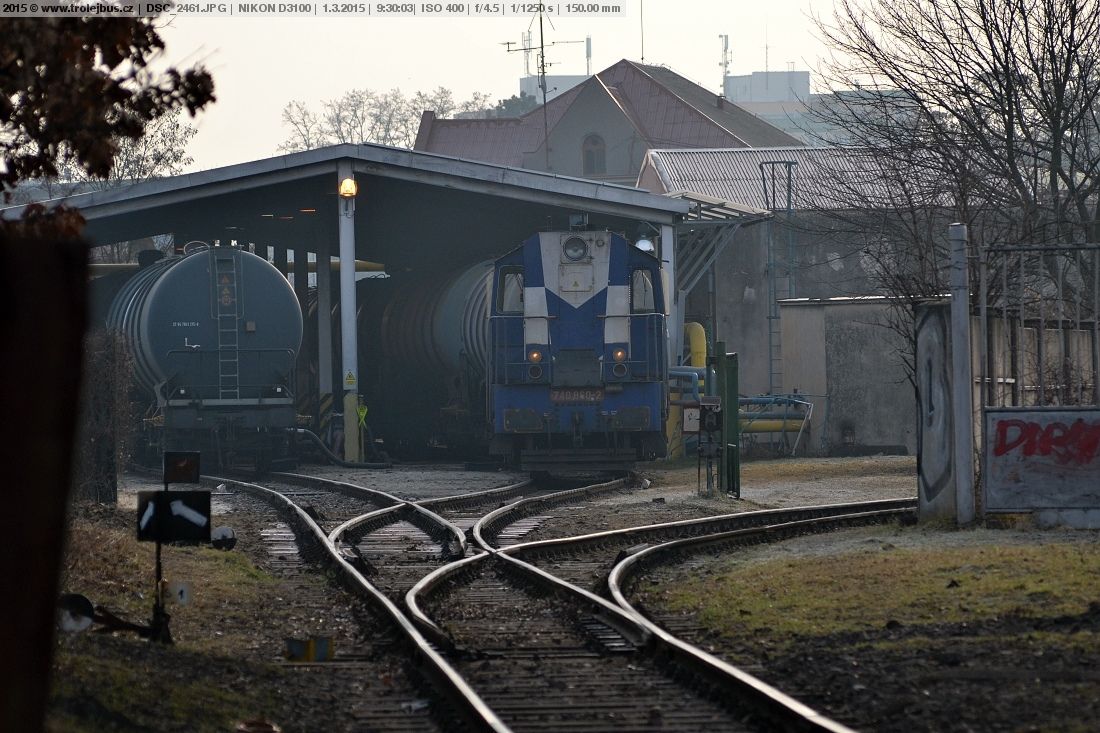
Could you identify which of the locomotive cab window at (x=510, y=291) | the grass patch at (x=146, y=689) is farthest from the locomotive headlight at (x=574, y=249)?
the grass patch at (x=146, y=689)

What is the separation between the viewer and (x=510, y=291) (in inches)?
987

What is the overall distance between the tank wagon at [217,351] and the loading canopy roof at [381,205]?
299 centimetres

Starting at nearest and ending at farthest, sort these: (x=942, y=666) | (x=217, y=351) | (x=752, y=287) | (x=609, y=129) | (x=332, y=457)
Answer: (x=942, y=666)
(x=217, y=351)
(x=332, y=457)
(x=752, y=287)
(x=609, y=129)

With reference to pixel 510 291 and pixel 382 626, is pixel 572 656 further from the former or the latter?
pixel 510 291

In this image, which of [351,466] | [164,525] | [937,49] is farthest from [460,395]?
[164,525]

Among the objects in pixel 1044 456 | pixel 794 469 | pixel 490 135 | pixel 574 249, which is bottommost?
pixel 794 469

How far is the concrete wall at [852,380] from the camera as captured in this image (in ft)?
109

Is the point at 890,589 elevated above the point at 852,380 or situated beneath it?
situated beneath

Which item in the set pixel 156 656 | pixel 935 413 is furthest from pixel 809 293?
pixel 156 656

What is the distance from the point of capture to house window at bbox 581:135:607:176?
229 feet

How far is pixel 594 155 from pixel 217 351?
44.8m

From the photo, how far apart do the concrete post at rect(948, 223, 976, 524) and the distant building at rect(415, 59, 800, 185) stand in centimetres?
5215

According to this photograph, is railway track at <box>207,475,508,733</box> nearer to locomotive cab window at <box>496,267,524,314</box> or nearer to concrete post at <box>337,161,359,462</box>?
locomotive cab window at <box>496,267,524,314</box>

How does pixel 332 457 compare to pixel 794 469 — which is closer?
pixel 794 469
